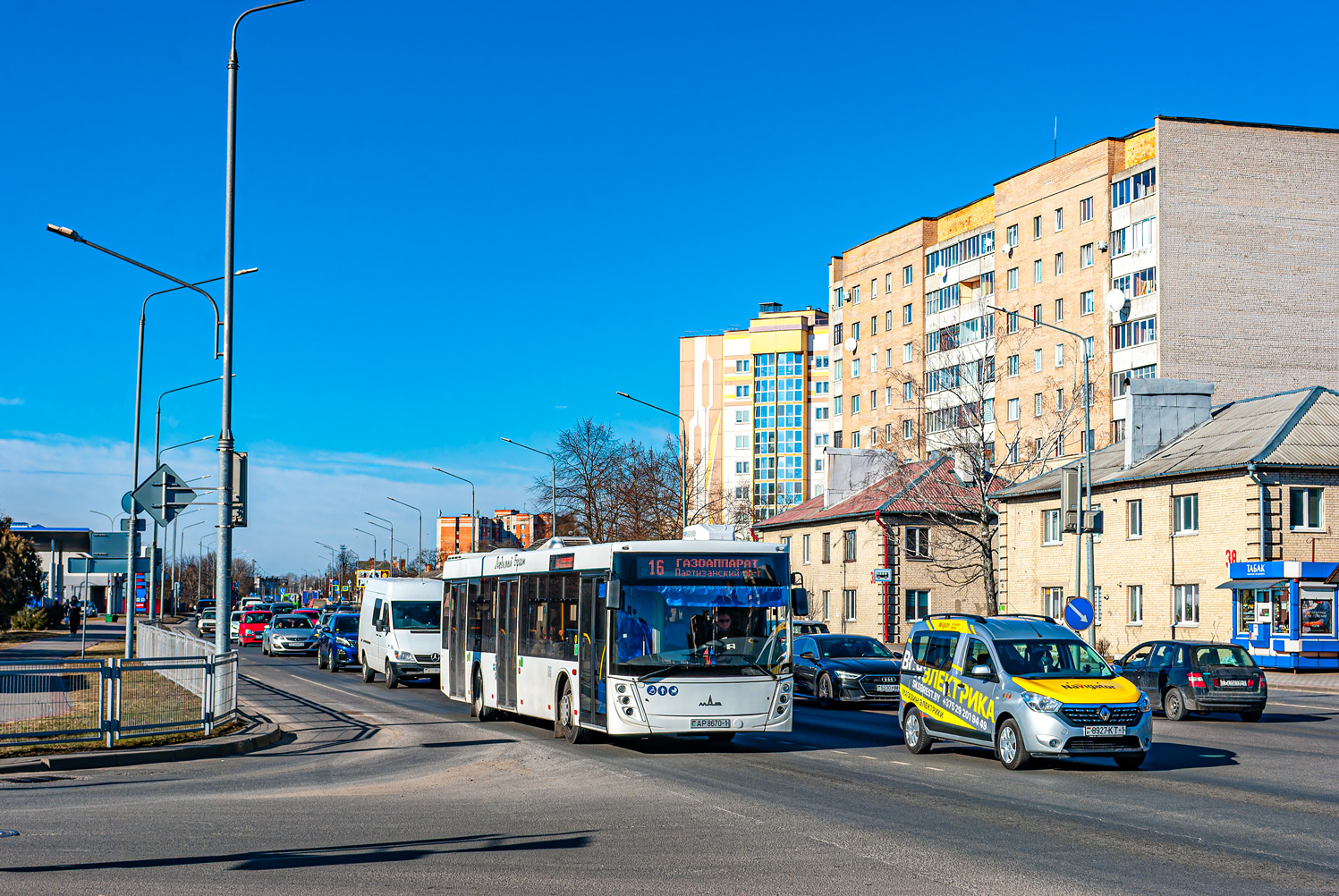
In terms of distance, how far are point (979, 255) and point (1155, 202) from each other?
1786cm

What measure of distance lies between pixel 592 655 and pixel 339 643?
23.5 meters

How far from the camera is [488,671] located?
75.3 ft

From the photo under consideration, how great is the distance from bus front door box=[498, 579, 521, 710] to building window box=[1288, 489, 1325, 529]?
1137 inches

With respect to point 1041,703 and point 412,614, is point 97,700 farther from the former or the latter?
point 412,614

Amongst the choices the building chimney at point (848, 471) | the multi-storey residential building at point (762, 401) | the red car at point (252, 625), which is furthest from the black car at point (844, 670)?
the multi-storey residential building at point (762, 401)

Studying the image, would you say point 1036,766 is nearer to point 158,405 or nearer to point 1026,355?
point 158,405

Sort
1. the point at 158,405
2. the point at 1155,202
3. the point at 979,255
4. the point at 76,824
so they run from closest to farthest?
the point at 76,824 → the point at 158,405 → the point at 1155,202 → the point at 979,255

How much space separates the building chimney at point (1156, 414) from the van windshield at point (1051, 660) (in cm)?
3361

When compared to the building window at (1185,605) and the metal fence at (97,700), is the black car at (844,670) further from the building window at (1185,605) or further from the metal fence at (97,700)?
the building window at (1185,605)

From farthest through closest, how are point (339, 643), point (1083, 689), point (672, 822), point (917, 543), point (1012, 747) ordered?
1. point (917, 543)
2. point (339, 643)
3. point (1012, 747)
4. point (1083, 689)
5. point (672, 822)

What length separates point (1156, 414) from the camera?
4834 cm

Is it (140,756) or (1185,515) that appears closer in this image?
(140,756)

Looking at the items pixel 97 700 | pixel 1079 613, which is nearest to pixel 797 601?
pixel 97 700

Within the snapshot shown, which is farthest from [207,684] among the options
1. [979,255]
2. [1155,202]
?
[979,255]
